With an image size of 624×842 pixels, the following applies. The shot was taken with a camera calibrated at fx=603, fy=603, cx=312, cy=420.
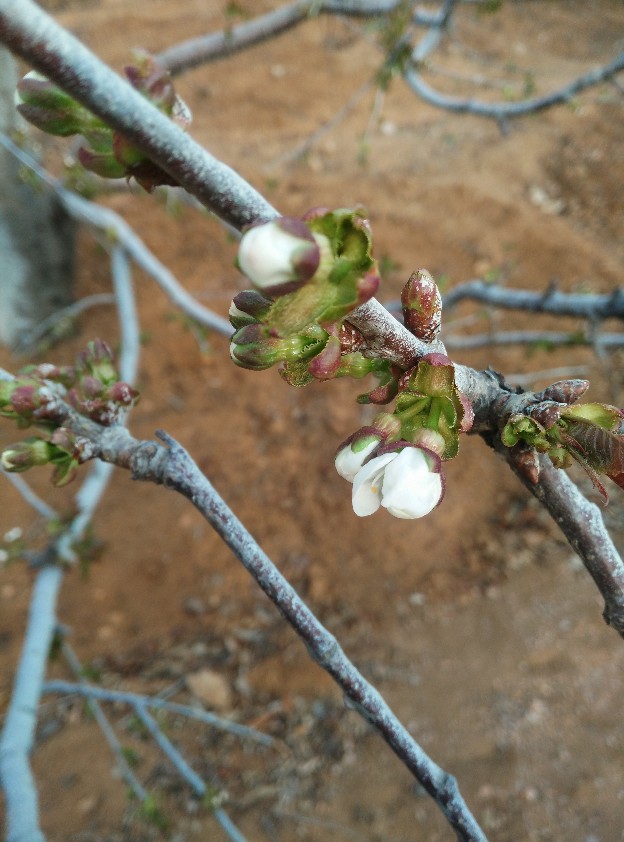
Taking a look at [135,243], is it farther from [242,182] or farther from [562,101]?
[242,182]

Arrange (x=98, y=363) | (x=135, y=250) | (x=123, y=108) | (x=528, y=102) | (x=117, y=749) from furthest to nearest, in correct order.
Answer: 1. (x=135, y=250)
2. (x=528, y=102)
3. (x=117, y=749)
4. (x=98, y=363)
5. (x=123, y=108)

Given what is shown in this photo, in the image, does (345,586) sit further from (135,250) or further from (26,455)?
(26,455)

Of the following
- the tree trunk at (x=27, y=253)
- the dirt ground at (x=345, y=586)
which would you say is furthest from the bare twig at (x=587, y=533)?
the tree trunk at (x=27, y=253)

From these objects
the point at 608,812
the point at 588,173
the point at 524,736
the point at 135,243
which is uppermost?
the point at 588,173

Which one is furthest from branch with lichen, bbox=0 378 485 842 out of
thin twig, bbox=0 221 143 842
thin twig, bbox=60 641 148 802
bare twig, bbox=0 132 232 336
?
bare twig, bbox=0 132 232 336

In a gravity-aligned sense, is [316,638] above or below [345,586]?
above

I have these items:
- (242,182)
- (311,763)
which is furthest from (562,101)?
(311,763)

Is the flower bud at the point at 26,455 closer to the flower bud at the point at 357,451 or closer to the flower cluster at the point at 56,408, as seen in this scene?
the flower cluster at the point at 56,408

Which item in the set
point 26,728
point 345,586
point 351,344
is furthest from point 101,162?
point 345,586
